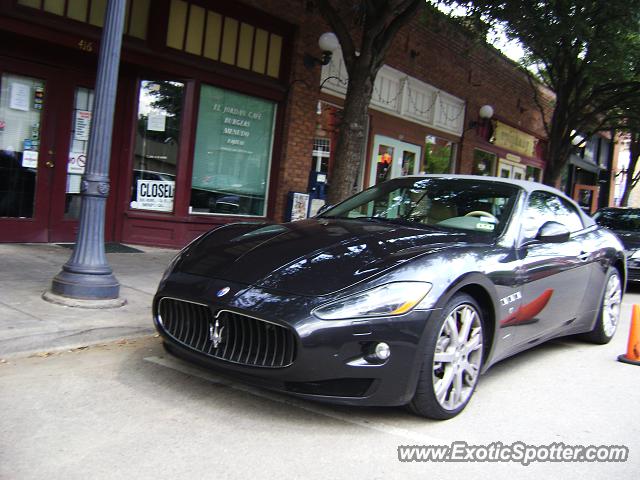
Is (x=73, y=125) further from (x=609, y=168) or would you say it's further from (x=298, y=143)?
(x=609, y=168)

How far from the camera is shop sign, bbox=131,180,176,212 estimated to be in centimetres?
891

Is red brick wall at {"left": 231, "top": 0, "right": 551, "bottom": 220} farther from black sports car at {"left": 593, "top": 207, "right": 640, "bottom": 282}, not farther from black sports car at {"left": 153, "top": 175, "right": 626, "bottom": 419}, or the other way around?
black sports car at {"left": 153, "top": 175, "right": 626, "bottom": 419}

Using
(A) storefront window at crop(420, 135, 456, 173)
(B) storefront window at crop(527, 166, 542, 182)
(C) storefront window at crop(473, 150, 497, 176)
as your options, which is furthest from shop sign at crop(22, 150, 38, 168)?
(B) storefront window at crop(527, 166, 542, 182)

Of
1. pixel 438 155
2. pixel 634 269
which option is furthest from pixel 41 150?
pixel 438 155

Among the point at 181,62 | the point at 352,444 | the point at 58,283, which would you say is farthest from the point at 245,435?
the point at 181,62

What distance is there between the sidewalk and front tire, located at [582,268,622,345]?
412cm

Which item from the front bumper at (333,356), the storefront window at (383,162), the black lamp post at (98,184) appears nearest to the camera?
the front bumper at (333,356)

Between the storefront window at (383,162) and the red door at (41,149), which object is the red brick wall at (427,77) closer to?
the storefront window at (383,162)

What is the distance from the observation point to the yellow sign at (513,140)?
1747cm

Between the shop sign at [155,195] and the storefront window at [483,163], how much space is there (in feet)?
32.0

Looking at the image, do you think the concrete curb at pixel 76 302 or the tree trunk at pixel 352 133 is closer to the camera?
the concrete curb at pixel 76 302

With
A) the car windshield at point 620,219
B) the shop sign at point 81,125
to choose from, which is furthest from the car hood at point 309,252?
the car windshield at point 620,219

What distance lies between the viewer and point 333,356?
3.08 metres

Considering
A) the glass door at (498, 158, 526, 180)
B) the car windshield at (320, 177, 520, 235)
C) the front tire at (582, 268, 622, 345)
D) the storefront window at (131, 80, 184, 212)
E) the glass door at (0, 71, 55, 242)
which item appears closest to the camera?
the car windshield at (320, 177, 520, 235)
